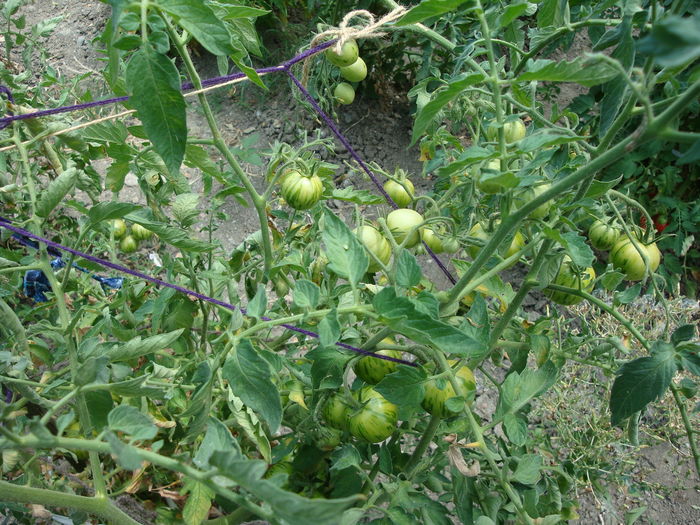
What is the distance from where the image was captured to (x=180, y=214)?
0.93 meters

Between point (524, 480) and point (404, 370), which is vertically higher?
point (404, 370)

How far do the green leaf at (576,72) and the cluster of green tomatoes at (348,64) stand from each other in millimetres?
447

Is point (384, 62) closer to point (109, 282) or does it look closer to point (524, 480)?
point (109, 282)

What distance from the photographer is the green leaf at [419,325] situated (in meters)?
0.53

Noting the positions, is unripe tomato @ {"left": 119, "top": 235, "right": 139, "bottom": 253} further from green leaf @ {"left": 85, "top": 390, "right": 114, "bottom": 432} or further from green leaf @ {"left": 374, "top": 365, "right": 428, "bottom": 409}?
green leaf @ {"left": 374, "top": 365, "right": 428, "bottom": 409}

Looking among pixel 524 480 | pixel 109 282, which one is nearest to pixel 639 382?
pixel 524 480

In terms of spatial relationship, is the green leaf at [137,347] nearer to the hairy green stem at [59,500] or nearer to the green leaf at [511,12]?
the hairy green stem at [59,500]

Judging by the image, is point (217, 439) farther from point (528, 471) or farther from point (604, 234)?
point (604, 234)

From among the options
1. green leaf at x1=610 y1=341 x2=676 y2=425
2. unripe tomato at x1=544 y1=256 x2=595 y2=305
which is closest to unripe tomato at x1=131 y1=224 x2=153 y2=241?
unripe tomato at x1=544 y1=256 x2=595 y2=305

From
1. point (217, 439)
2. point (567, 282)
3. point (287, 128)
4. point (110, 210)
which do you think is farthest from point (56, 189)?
point (287, 128)

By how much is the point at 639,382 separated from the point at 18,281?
98cm

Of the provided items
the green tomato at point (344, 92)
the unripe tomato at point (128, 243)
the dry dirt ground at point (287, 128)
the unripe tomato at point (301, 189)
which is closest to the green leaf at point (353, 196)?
the unripe tomato at point (301, 189)

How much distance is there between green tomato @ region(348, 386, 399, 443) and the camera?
77 cm

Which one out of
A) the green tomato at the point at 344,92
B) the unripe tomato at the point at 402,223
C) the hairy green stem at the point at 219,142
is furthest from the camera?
the green tomato at the point at 344,92
